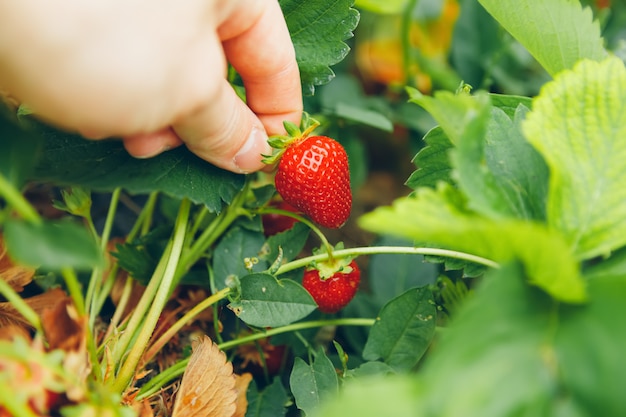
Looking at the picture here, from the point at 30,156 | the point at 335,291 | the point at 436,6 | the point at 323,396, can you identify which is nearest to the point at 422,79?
the point at 436,6

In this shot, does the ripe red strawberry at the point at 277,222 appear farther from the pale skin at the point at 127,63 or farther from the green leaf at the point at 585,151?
the green leaf at the point at 585,151

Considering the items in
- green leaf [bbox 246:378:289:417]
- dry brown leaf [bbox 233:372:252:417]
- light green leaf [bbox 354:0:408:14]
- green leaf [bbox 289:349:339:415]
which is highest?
light green leaf [bbox 354:0:408:14]

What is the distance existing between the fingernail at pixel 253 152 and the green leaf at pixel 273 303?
0.13 metres

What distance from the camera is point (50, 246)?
1.35 ft

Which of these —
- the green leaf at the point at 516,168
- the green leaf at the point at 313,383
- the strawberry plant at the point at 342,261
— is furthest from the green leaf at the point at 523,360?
the green leaf at the point at 313,383

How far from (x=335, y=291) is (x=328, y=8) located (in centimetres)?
36

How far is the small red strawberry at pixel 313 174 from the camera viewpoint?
67cm

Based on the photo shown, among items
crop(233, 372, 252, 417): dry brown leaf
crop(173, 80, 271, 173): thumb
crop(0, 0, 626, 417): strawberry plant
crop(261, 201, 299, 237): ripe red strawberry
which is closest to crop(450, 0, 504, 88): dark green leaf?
crop(0, 0, 626, 417): strawberry plant

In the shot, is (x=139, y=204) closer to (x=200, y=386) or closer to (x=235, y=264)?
(x=235, y=264)

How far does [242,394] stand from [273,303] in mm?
134

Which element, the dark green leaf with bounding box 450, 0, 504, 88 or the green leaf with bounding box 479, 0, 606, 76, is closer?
the green leaf with bounding box 479, 0, 606, 76

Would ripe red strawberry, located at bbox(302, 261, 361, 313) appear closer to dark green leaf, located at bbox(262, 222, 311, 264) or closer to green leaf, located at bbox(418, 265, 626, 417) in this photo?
dark green leaf, located at bbox(262, 222, 311, 264)

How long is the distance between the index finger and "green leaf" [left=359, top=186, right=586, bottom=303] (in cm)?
27

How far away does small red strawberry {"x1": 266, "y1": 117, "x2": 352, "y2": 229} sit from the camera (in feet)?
2.19
